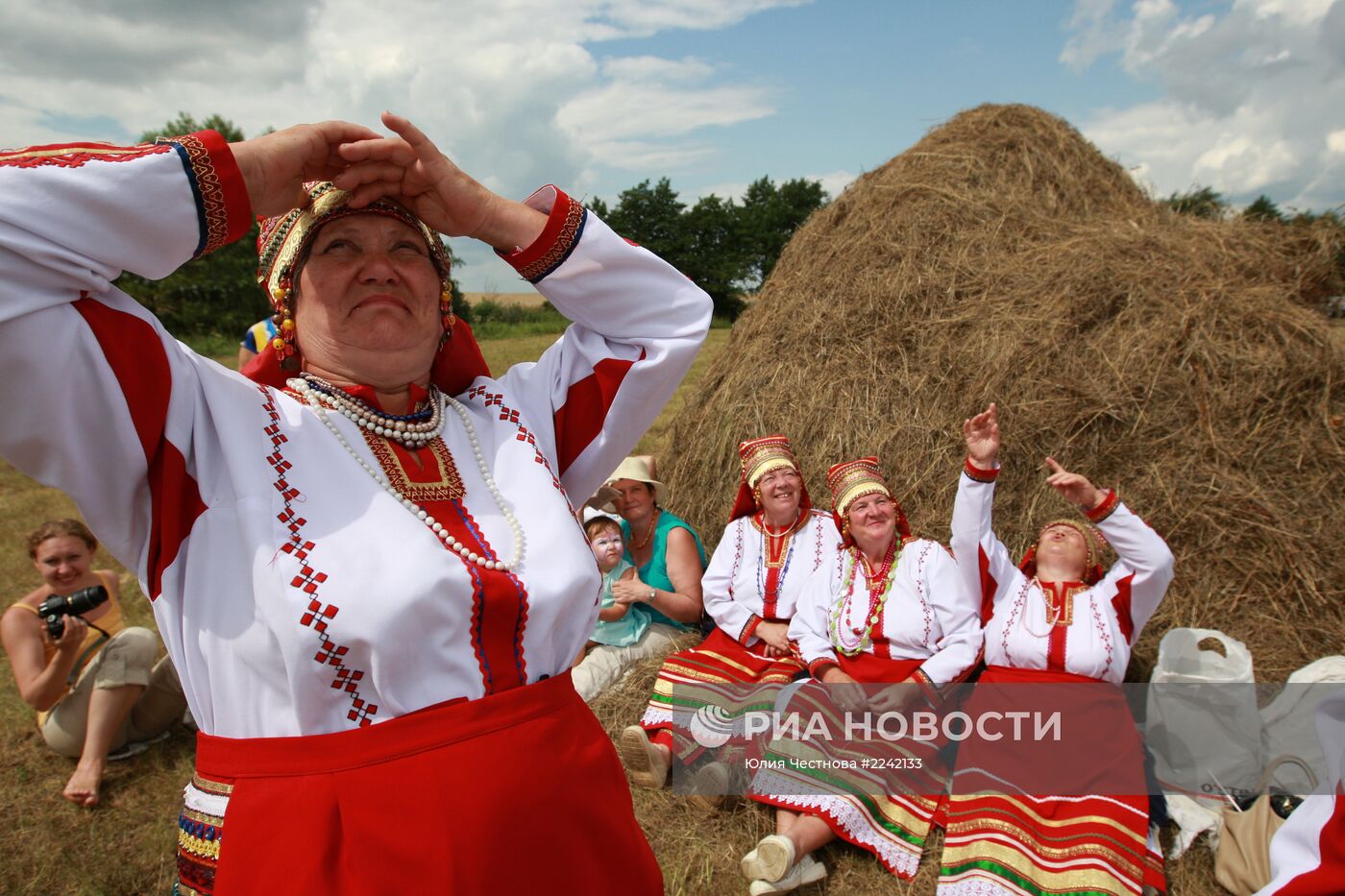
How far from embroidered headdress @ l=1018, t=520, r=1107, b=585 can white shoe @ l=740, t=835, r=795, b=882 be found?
1730 mm

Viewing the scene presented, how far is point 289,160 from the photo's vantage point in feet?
4.67

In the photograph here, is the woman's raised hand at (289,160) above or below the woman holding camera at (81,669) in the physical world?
above

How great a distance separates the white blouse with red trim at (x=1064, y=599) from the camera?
11.4ft

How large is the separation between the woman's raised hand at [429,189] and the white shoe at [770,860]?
250cm

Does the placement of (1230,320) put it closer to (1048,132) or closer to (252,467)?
(1048,132)

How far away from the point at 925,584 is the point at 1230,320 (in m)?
2.36

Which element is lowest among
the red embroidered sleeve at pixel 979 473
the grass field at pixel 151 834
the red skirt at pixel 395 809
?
the grass field at pixel 151 834

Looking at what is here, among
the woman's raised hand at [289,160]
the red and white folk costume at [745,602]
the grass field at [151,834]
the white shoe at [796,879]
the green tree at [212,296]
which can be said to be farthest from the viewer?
the green tree at [212,296]

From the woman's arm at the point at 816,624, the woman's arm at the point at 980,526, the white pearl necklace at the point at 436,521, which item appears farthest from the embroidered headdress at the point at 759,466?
the white pearl necklace at the point at 436,521

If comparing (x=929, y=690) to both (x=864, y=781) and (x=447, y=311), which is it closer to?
(x=864, y=781)

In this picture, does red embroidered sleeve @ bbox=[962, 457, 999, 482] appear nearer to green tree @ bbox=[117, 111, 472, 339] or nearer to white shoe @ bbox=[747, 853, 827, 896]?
white shoe @ bbox=[747, 853, 827, 896]

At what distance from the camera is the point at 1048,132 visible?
617 cm

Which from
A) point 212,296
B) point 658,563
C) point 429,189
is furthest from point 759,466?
point 212,296

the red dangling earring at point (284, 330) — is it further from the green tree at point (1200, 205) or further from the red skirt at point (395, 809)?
the green tree at point (1200, 205)
